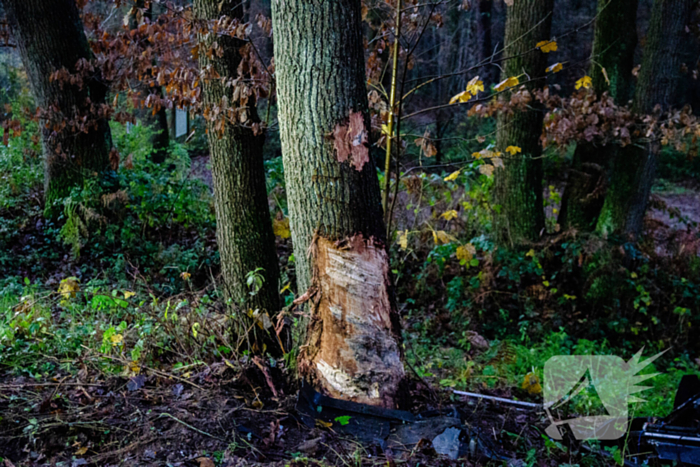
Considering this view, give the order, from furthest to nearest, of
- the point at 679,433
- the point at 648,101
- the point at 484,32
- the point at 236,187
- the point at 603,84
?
the point at 484,32 → the point at 603,84 → the point at 648,101 → the point at 236,187 → the point at 679,433

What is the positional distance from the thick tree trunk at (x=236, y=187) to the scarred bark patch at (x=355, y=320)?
53.2 inches

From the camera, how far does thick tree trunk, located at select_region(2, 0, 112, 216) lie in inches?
278

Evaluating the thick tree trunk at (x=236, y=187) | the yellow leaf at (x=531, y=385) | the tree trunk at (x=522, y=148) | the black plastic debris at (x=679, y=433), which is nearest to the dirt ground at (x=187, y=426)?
the black plastic debris at (x=679, y=433)

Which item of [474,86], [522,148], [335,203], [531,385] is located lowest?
[531,385]

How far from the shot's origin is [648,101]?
6883 millimetres

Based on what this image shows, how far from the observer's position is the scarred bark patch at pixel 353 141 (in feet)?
9.52

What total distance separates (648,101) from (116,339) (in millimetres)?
7236

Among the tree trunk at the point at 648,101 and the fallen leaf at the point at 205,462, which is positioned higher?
the tree trunk at the point at 648,101

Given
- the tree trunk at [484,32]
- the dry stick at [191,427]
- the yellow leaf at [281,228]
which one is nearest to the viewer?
the dry stick at [191,427]

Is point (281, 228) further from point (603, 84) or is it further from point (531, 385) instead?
point (603, 84)

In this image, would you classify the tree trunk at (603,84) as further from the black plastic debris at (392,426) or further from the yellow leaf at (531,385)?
the black plastic debris at (392,426)

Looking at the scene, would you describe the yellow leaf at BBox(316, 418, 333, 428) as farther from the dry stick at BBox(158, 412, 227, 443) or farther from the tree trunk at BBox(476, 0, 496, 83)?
the tree trunk at BBox(476, 0, 496, 83)

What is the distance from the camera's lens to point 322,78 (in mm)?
2869

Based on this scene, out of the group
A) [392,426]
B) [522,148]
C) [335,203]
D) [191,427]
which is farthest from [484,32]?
[191,427]
